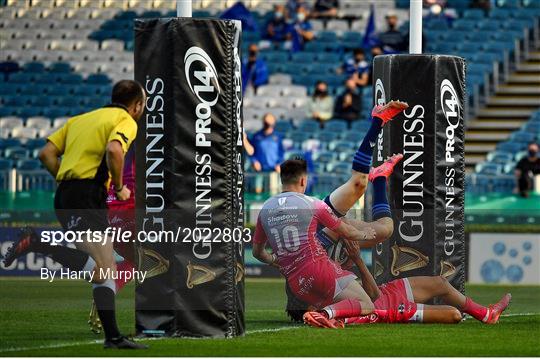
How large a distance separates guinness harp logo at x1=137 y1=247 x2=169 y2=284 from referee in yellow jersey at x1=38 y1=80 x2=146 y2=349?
54 cm

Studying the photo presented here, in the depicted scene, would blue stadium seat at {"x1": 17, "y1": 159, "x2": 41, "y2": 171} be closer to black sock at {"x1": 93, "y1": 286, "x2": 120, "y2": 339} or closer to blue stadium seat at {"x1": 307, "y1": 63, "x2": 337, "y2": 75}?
blue stadium seat at {"x1": 307, "y1": 63, "x2": 337, "y2": 75}

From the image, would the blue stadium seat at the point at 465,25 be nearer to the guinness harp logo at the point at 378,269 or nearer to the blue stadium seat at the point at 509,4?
the blue stadium seat at the point at 509,4

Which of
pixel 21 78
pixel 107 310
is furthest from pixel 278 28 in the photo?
pixel 107 310

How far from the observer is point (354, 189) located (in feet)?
42.1

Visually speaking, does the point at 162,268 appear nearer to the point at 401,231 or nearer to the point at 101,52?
the point at 401,231

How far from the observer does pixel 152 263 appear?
38.0 feet

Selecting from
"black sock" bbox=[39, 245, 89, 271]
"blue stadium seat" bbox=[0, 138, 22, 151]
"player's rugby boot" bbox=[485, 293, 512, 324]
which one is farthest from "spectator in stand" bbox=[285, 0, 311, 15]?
"black sock" bbox=[39, 245, 89, 271]

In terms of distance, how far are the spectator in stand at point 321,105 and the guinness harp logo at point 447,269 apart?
15275 mm

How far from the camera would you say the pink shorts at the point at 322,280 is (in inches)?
496

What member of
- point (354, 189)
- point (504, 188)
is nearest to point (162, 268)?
point (354, 189)

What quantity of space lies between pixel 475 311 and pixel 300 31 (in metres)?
19.5

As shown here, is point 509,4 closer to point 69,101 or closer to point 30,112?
→ point 69,101

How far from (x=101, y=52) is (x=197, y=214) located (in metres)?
22.5

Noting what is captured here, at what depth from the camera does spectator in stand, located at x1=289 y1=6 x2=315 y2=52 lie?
32.0 m
